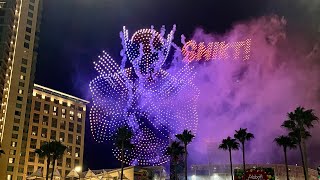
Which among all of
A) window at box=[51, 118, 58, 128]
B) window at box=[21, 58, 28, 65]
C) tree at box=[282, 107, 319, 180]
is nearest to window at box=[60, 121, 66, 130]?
window at box=[51, 118, 58, 128]

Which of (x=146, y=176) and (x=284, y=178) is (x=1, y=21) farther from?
(x=284, y=178)

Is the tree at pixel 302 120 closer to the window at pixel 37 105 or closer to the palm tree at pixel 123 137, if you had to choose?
the palm tree at pixel 123 137

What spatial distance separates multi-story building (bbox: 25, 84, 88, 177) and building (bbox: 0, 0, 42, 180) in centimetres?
876

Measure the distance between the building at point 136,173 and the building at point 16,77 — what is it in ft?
84.0

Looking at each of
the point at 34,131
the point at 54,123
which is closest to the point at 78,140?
the point at 54,123

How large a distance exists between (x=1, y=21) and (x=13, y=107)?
30.2m

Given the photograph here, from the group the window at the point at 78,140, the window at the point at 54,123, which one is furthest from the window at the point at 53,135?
the window at the point at 78,140

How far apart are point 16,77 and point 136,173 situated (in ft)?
185

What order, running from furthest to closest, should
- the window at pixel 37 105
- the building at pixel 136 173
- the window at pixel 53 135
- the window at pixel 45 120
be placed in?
the window at pixel 53 135 < the window at pixel 45 120 < the window at pixel 37 105 < the building at pixel 136 173

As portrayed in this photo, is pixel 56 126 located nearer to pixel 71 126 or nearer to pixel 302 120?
pixel 71 126

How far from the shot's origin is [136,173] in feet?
438

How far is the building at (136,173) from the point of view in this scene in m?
133

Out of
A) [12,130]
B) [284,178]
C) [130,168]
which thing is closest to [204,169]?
[284,178]

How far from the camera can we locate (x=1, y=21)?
138 m
